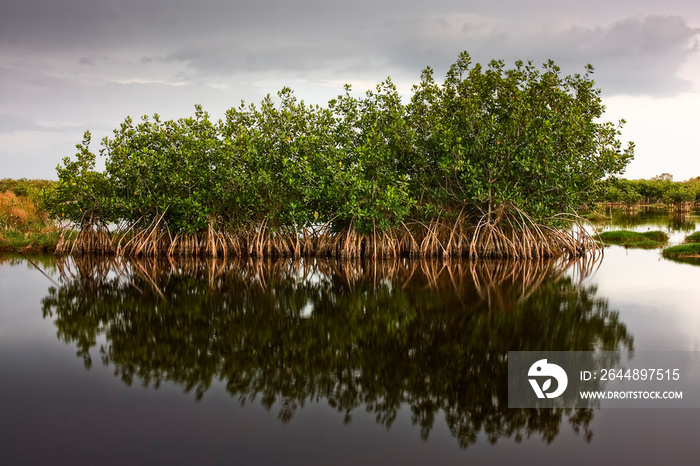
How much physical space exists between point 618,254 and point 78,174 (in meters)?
22.3

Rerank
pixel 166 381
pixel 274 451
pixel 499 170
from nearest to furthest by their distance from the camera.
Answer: pixel 274 451 → pixel 166 381 → pixel 499 170

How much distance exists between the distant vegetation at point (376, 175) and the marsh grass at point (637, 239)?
5204mm

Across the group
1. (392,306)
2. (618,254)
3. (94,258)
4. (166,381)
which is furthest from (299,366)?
(618,254)

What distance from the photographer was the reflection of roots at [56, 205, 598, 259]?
66.0 feet

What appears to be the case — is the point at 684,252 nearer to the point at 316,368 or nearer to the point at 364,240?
the point at 364,240

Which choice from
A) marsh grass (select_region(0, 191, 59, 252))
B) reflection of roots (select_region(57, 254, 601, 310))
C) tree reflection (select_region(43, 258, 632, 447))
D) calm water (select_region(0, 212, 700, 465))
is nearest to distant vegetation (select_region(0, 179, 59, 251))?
marsh grass (select_region(0, 191, 59, 252))

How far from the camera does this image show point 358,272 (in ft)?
56.6

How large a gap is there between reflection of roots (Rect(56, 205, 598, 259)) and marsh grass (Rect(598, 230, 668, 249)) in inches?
190

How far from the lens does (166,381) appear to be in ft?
23.0

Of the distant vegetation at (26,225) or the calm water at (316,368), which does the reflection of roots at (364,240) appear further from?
the calm water at (316,368)

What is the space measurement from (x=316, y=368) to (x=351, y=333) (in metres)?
2.07

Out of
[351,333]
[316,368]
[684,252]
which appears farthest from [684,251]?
[316,368]

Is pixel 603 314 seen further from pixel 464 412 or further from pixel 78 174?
pixel 78 174

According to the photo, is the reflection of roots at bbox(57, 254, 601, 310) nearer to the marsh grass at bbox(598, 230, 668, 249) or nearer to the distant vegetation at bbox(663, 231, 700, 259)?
the distant vegetation at bbox(663, 231, 700, 259)
